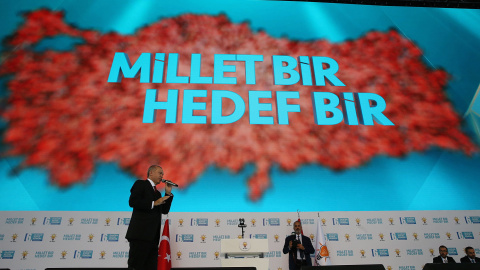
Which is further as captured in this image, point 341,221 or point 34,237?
point 341,221

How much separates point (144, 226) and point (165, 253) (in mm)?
1634

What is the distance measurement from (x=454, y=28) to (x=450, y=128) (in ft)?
7.60

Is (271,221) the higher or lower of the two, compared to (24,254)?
higher

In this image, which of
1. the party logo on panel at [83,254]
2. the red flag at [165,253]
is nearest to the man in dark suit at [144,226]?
the red flag at [165,253]

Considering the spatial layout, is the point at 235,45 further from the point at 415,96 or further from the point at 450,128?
the point at 450,128

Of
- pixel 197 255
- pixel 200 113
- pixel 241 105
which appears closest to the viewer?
pixel 197 255

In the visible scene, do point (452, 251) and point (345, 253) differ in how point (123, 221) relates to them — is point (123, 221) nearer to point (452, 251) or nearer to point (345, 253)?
point (345, 253)

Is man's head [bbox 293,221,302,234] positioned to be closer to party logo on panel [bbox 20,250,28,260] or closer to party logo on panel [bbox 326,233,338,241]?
party logo on panel [bbox 326,233,338,241]

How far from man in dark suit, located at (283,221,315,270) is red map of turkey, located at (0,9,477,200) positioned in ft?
2.80

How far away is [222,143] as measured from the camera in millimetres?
6168

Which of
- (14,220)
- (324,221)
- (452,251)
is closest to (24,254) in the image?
(14,220)

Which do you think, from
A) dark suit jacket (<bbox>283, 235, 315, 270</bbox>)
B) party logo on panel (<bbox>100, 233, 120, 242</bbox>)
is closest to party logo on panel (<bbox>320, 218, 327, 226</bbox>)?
dark suit jacket (<bbox>283, 235, 315, 270</bbox>)

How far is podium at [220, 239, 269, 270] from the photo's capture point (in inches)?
172

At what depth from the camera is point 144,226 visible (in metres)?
3.52
